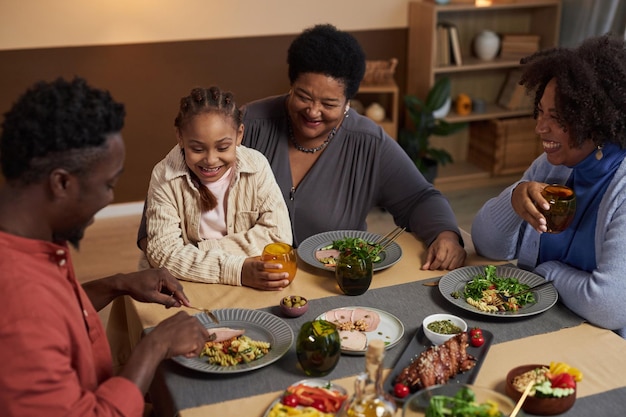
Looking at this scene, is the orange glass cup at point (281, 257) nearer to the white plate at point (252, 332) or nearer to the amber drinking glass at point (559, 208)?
the white plate at point (252, 332)

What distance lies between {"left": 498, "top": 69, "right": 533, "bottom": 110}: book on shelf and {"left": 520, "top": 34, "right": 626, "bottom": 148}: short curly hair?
334cm

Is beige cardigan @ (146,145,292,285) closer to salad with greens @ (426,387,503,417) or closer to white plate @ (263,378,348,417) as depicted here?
white plate @ (263,378,348,417)

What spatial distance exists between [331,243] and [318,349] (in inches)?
29.1

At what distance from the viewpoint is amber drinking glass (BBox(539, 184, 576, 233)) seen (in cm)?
181

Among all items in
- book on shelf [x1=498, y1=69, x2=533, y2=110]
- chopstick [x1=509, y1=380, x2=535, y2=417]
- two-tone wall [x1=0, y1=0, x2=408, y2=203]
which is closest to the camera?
chopstick [x1=509, y1=380, x2=535, y2=417]

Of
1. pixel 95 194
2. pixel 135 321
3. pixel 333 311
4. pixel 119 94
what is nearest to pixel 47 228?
pixel 95 194

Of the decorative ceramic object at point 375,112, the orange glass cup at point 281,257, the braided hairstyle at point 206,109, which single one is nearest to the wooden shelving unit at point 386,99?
the decorative ceramic object at point 375,112

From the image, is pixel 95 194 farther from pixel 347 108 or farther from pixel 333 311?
pixel 347 108

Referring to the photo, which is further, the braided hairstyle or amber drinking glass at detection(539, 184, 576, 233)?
the braided hairstyle

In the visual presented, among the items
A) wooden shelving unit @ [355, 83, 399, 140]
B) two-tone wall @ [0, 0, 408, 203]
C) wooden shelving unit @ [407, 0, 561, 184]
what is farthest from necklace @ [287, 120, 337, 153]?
wooden shelving unit @ [407, 0, 561, 184]

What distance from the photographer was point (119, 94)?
4.61 metres

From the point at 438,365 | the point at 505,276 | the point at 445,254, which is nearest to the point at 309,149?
the point at 445,254

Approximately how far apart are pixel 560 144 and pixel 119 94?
3.32m

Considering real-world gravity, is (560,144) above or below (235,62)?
above
